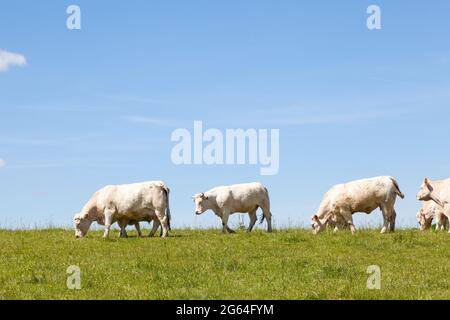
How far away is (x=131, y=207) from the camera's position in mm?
27203

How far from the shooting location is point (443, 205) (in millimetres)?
29531

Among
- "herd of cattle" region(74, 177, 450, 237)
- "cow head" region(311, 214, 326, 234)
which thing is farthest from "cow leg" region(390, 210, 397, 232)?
"cow head" region(311, 214, 326, 234)

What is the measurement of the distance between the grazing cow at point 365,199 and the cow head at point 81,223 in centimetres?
898

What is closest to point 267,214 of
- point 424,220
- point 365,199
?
point 365,199

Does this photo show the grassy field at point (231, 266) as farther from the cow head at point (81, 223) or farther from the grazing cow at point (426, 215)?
the grazing cow at point (426, 215)

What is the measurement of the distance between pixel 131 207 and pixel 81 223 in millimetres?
2104

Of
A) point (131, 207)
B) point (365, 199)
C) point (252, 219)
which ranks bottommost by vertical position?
point (252, 219)
